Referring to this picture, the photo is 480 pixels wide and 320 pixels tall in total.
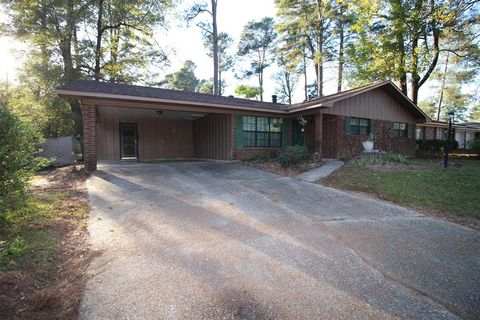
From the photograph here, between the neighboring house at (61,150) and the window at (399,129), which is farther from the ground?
the window at (399,129)

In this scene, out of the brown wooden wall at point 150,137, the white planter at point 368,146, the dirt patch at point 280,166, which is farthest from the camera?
the brown wooden wall at point 150,137

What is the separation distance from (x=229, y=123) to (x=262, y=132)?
178 centimetres

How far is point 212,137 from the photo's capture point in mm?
12789

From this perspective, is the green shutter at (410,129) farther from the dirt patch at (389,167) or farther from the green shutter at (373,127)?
the dirt patch at (389,167)

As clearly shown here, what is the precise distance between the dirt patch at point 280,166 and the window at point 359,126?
12.1 feet

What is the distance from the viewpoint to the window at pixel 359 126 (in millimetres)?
12445

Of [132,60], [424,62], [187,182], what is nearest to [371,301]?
[187,182]

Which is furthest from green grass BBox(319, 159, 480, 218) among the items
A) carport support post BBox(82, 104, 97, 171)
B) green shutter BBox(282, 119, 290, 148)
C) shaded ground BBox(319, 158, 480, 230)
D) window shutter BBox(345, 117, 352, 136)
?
carport support post BBox(82, 104, 97, 171)

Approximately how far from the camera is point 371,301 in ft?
7.26

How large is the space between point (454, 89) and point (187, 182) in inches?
1654

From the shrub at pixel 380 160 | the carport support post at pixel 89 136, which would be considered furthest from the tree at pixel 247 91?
the carport support post at pixel 89 136

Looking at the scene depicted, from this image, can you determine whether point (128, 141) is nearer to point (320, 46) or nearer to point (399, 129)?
point (399, 129)

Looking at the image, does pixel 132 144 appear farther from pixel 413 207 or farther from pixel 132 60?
pixel 413 207

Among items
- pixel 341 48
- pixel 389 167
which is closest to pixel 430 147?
pixel 341 48
